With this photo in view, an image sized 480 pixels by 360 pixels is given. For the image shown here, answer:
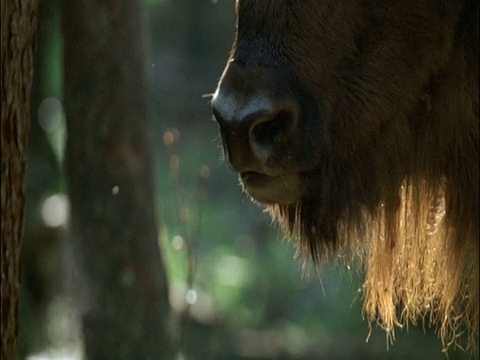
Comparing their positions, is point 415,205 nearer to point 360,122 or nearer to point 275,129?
point 360,122

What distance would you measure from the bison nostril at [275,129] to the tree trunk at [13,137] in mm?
745

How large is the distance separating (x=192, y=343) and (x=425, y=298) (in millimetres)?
4495

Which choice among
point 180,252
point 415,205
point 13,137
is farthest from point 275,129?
point 180,252

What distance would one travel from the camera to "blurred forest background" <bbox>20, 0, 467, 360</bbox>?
451 centimetres

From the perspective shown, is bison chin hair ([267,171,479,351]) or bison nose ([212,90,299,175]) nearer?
bison nose ([212,90,299,175])

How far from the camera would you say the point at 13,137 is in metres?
3.60

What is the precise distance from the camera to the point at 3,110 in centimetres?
357

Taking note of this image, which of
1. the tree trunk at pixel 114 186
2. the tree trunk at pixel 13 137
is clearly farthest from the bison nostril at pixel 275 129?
the tree trunk at pixel 114 186

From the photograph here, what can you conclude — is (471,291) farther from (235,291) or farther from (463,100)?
(235,291)

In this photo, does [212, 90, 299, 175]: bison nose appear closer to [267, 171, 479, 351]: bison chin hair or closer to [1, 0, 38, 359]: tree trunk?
[267, 171, 479, 351]: bison chin hair

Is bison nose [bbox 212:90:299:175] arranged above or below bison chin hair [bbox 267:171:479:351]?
above

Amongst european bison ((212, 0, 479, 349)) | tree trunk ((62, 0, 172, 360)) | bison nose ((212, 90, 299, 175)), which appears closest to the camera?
bison nose ((212, 90, 299, 175))

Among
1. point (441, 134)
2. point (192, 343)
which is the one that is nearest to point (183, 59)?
point (192, 343)

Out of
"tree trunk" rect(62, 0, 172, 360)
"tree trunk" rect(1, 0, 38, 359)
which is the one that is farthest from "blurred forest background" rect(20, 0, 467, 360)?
"tree trunk" rect(1, 0, 38, 359)
